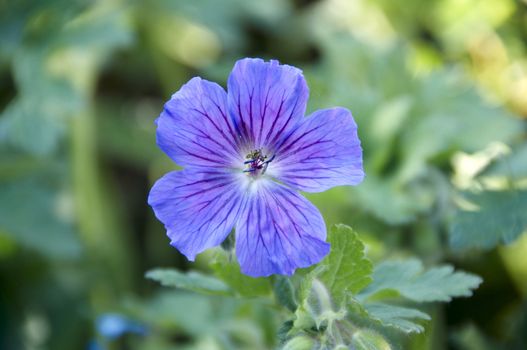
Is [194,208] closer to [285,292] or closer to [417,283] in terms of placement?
[285,292]

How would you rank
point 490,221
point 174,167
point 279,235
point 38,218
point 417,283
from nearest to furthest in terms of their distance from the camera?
point 279,235 → point 417,283 → point 490,221 → point 38,218 → point 174,167

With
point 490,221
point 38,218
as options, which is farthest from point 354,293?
point 38,218

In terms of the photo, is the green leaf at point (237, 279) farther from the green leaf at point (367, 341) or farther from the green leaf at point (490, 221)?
the green leaf at point (490, 221)

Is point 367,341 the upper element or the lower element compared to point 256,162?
lower

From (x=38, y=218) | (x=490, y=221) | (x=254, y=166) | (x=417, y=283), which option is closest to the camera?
(x=254, y=166)

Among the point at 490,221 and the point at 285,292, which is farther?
the point at 490,221

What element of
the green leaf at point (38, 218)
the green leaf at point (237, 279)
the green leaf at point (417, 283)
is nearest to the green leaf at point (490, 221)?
the green leaf at point (417, 283)

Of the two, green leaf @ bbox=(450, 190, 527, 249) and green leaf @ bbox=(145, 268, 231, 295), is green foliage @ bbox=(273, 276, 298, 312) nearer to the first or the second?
green leaf @ bbox=(145, 268, 231, 295)
